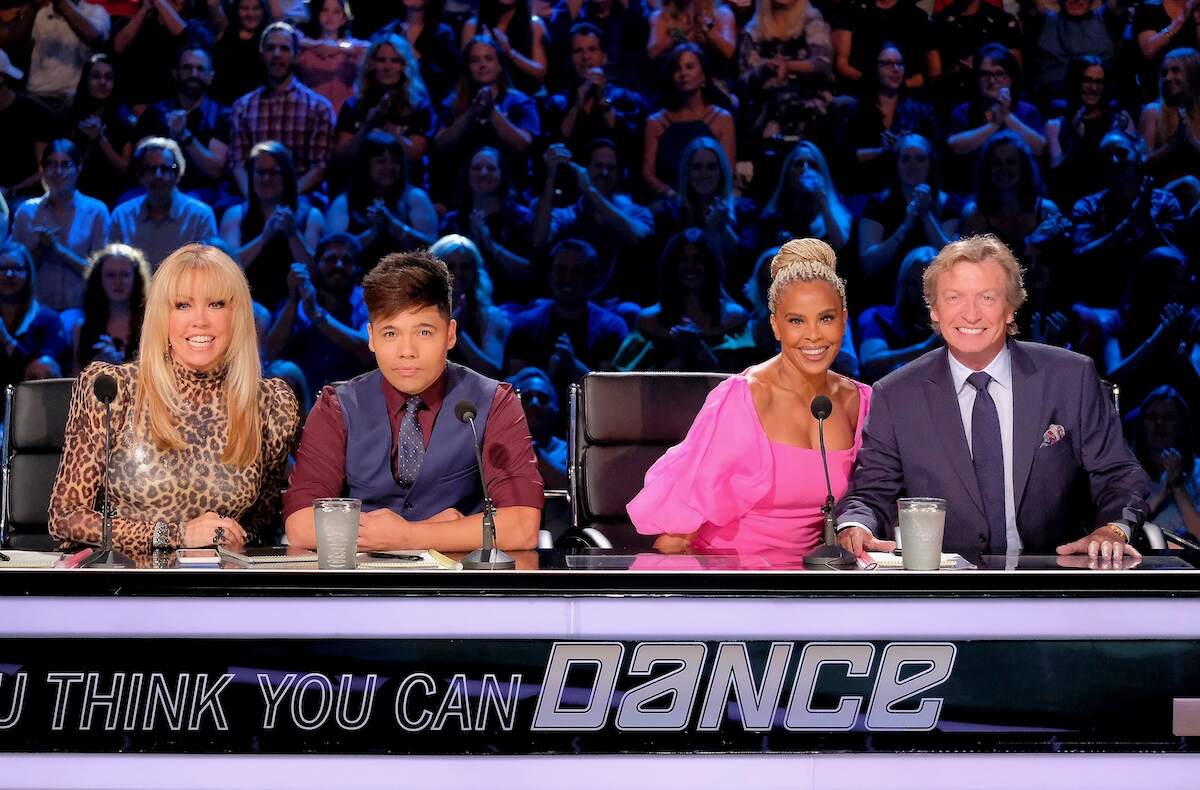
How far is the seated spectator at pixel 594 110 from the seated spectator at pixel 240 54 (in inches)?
47.5

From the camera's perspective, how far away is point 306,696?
2072mm

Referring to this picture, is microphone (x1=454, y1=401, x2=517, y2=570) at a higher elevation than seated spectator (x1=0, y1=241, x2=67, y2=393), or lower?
lower

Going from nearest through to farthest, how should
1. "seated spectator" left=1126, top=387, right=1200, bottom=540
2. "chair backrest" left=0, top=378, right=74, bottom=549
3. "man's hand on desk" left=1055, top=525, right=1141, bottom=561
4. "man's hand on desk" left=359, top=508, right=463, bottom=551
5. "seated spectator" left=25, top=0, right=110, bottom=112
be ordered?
"man's hand on desk" left=1055, top=525, right=1141, bottom=561 < "man's hand on desk" left=359, top=508, right=463, bottom=551 < "chair backrest" left=0, top=378, right=74, bottom=549 < "seated spectator" left=1126, top=387, right=1200, bottom=540 < "seated spectator" left=25, top=0, right=110, bottom=112

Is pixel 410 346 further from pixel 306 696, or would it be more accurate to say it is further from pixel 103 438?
pixel 306 696

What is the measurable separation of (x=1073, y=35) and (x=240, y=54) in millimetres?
3391

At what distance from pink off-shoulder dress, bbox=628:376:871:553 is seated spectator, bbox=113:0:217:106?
317cm

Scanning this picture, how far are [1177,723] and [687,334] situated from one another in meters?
3.22

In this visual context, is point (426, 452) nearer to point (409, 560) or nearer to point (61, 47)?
point (409, 560)

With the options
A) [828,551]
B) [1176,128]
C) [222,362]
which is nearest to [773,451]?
[828,551]

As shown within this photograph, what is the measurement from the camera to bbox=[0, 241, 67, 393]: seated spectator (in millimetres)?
5125

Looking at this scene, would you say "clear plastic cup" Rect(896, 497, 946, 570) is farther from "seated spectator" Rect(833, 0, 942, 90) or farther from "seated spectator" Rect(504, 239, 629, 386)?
"seated spectator" Rect(833, 0, 942, 90)

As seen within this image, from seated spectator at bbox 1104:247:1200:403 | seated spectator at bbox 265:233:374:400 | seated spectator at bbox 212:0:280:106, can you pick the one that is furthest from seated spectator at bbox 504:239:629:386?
seated spectator at bbox 1104:247:1200:403

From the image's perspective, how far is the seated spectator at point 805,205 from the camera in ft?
16.6

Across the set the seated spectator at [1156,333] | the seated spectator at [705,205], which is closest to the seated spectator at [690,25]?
the seated spectator at [705,205]
